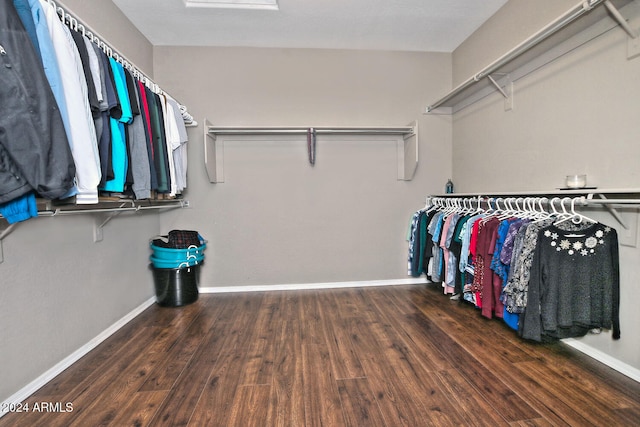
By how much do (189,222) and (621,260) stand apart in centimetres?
340

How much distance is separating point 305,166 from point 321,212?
→ 1.74 ft

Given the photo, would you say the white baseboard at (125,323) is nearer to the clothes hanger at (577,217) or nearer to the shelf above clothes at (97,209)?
the shelf above clothes at (97,209)

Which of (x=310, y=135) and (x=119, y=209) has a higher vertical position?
(x=310, y=135)

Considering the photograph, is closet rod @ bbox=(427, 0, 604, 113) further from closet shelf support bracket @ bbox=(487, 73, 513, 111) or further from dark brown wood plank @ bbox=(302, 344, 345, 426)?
dark brown wood plank @ bbox=(302, 344, 345, 426)

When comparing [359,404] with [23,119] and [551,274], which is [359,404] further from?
[23,119]

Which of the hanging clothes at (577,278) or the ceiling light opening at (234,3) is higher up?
the ceiling light opening at (234,3)

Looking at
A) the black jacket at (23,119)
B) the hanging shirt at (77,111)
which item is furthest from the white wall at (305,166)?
the black jacket at (23,119)

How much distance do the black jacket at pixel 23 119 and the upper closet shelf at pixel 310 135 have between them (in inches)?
63.8

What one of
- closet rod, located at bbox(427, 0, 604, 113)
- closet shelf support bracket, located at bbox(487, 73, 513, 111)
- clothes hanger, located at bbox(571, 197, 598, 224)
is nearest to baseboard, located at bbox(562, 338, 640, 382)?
clothes hanger, located at bbox(571, 197, 598, 224)

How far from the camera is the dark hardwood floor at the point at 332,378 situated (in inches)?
49.6

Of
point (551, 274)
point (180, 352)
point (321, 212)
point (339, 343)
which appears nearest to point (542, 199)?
point (551, 274)

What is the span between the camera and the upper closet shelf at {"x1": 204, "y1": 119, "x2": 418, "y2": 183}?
107 inches

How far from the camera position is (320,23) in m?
2.57

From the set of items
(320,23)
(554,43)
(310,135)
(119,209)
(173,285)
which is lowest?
(173,285)
